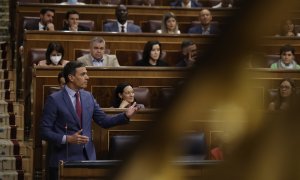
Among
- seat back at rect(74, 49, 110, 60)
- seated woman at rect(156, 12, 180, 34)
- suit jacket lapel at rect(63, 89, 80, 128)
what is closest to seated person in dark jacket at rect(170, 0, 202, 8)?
seated woman at rect(156, 12, 180, 34)

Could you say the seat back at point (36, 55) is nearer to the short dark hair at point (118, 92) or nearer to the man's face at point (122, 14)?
the short dark hair at point (118, 92)

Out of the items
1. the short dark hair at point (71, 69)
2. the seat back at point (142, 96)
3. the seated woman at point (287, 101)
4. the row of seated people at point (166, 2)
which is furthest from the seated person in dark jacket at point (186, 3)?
the seated woman at point (287, 101)

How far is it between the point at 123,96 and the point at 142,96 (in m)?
0.36

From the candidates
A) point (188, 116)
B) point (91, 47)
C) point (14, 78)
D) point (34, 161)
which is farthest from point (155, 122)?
point (14, 78)

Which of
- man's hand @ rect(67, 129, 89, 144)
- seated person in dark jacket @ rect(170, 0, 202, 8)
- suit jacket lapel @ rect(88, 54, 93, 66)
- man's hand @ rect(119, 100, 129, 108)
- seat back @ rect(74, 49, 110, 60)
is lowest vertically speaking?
man's hand @ rect(67, 129, 89, 144)

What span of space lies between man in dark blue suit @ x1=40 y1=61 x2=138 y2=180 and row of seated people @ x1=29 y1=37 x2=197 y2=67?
1.48m

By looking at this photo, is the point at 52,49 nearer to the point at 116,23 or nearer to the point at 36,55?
the point at 36,55

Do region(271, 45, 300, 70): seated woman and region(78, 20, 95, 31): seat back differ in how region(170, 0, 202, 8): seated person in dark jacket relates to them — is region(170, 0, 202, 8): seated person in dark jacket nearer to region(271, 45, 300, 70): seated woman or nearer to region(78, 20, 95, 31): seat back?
region(78, 20, 95, 31): seat back

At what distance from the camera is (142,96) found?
6445 millimetres

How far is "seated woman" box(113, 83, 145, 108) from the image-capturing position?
605 cm

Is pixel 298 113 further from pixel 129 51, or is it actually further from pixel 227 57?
pixel 129 51

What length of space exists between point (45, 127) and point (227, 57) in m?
4.74

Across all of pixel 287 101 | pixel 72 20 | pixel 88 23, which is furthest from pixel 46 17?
pixel 287 101

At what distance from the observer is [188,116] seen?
566mm
